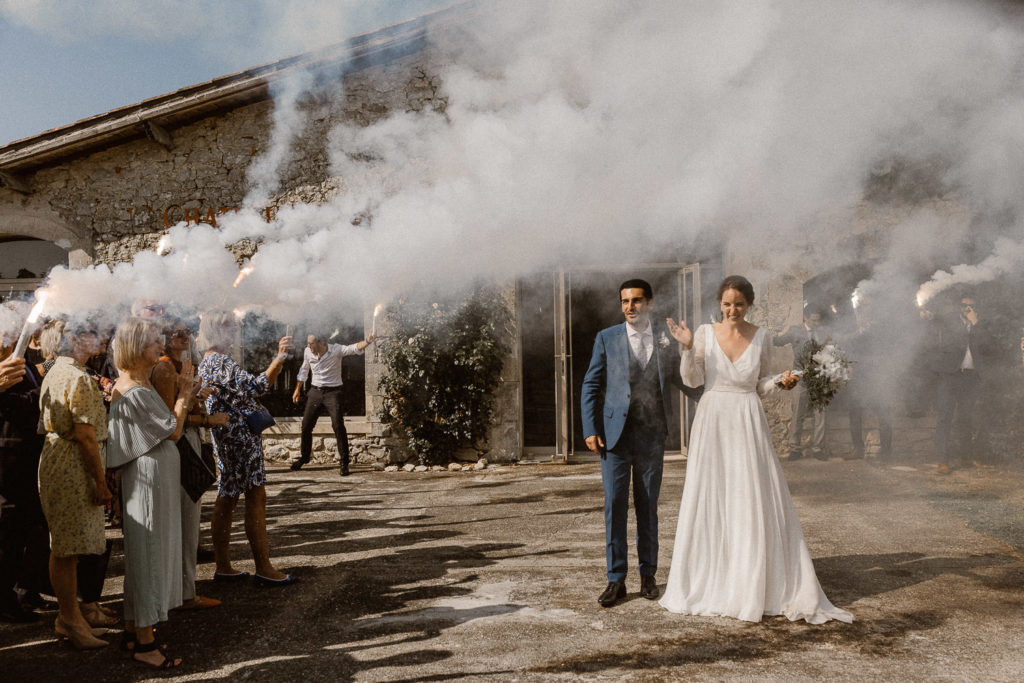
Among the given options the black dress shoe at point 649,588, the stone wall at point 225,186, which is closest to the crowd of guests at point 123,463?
the black dress shoe at point 649,588

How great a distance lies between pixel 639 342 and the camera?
412 cm

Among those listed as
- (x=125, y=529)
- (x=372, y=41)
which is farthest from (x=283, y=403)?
(x=125, y=529)

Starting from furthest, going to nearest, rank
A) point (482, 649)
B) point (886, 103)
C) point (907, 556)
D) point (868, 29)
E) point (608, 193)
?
point (886, 103) < point (608, 193) < point (868, 29) < point (907, 556) < point (482, 649)

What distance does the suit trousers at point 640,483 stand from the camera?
401 centimetres

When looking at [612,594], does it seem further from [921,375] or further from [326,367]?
[921,375]

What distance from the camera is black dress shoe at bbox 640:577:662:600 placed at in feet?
13.0

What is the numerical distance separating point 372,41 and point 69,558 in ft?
23.1

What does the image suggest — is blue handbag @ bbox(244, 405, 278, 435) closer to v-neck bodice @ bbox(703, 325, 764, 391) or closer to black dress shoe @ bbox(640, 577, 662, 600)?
black dress shoe @ bbox(640, 577, 662, 600)

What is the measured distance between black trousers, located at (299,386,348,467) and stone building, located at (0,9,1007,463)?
63 centimetres

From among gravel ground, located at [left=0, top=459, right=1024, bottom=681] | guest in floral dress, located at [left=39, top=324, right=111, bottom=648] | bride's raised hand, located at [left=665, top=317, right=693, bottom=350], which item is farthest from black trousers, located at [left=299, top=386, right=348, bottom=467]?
bride's raised hand, located at [left=665, top=317, right=693, bottom=350]

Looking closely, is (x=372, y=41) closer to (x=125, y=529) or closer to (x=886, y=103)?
(x=886, y=103)

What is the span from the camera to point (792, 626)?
3.50m

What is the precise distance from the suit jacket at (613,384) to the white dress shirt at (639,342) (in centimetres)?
2

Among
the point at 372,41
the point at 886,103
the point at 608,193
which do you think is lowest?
the point at 608,193
